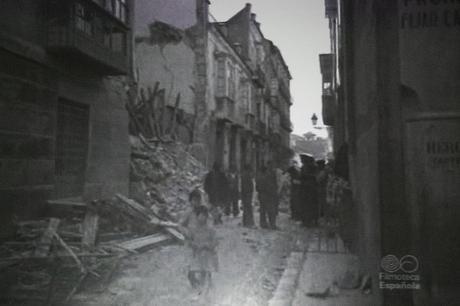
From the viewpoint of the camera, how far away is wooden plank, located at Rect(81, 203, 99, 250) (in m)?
2.98

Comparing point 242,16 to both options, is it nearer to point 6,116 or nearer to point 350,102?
point 350,102

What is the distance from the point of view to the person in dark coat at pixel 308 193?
598 centimetres

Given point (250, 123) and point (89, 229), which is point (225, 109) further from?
point (89, 229)

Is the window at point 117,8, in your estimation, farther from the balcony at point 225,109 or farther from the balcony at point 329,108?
the balcony at point 329,108

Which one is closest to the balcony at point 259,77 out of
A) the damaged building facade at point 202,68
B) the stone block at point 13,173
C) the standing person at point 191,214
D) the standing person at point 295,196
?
the damaged building facade at point 202,68

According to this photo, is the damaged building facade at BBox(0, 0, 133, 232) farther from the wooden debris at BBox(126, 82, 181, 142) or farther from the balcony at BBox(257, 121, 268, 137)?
the balcony at BBox(257, 121, 268, 137)

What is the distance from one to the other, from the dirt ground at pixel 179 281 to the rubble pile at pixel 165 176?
1.30ft

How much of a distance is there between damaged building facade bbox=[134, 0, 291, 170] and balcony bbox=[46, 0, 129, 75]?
30cm

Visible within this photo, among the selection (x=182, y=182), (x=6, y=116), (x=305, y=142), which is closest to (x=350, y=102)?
(x=305, y=142)

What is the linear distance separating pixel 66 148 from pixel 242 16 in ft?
6.32

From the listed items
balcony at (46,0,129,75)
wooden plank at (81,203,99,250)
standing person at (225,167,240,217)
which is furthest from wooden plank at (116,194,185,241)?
balcony at (46,0,129,75)

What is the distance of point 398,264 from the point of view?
6.57 feet

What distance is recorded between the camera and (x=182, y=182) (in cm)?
338

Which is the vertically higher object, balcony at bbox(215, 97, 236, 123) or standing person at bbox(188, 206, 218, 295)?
balcony at bbox(215, 97, 236, 123)
